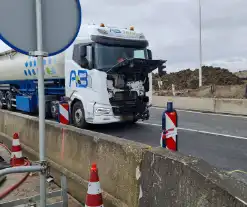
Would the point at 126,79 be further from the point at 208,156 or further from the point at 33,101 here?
the point at 33,101

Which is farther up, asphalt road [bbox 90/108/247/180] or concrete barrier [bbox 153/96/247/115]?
concrete barrier [bbox 153/96/247/115]

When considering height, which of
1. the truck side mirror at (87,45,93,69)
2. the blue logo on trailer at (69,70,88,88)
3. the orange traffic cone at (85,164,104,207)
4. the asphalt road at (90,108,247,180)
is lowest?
the asphalt road at (90,108,247,180)

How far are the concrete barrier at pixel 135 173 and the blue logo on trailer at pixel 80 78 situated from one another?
161 inches

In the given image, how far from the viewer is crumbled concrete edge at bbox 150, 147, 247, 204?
1943 mm

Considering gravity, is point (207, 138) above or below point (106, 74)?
below

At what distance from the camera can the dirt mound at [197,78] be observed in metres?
36.6

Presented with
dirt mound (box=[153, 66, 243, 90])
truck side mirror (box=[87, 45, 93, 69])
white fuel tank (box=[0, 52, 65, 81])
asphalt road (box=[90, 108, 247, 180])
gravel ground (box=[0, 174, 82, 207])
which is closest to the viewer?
gravel ground (box=[0, 174, 82, 207])

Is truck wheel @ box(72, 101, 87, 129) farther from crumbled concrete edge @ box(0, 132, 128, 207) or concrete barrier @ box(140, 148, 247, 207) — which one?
concrete barrier @ box(140, 148, 247, 207)

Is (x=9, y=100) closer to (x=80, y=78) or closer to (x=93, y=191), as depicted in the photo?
(x=80, y=78)

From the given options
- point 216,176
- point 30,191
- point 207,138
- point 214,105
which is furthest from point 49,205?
point 214,105

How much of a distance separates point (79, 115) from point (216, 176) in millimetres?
7713

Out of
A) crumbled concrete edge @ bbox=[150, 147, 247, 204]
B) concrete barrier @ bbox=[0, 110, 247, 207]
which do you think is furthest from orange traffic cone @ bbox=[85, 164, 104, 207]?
crumbled concrete edge @ bbox=[150, 147, 247, 204]

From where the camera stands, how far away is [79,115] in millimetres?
9578

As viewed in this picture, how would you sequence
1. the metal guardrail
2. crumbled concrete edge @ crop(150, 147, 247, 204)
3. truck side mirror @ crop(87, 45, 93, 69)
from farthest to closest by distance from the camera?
truck side mirror @ crop(87, 45, 93, 69)
the metal guardrail
crumbled concrete edge @ crop(150, 147, 247, 204)
